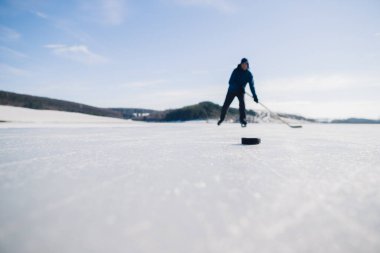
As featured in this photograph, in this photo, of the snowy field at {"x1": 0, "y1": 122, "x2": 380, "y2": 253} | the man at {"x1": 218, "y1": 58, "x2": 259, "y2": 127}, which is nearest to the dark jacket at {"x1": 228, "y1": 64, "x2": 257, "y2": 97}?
the man at {"x1": 218, "y1": 58, "x2": 259, "y2": 127}

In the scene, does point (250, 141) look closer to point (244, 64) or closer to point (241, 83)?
point (241, 83)

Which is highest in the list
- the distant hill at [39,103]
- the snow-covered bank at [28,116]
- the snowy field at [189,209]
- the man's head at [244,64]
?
the man's head at [244,64]

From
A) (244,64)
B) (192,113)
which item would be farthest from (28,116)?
(192,113)

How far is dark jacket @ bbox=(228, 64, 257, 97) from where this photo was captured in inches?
225

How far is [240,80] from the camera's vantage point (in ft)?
18.9

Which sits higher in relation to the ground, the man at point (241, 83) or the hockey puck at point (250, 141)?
the man at point (241, 83)

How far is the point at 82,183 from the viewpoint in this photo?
5.62ft

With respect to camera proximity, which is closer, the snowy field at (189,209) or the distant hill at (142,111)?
the snowy field at (189,209)

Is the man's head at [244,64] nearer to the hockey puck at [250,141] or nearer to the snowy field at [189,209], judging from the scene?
the hockey puck at [250,141]

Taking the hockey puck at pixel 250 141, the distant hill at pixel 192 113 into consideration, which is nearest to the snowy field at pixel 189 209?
the hockey puck at pixel 250 141

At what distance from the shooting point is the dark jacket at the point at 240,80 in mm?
5727

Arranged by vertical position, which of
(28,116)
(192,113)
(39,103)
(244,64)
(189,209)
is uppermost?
(244,64)

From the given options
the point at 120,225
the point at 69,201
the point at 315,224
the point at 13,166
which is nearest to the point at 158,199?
the point at 120,225

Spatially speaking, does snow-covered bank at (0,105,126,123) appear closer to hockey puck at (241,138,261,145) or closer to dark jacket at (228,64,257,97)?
dark jacket at (228,64,257,97)
